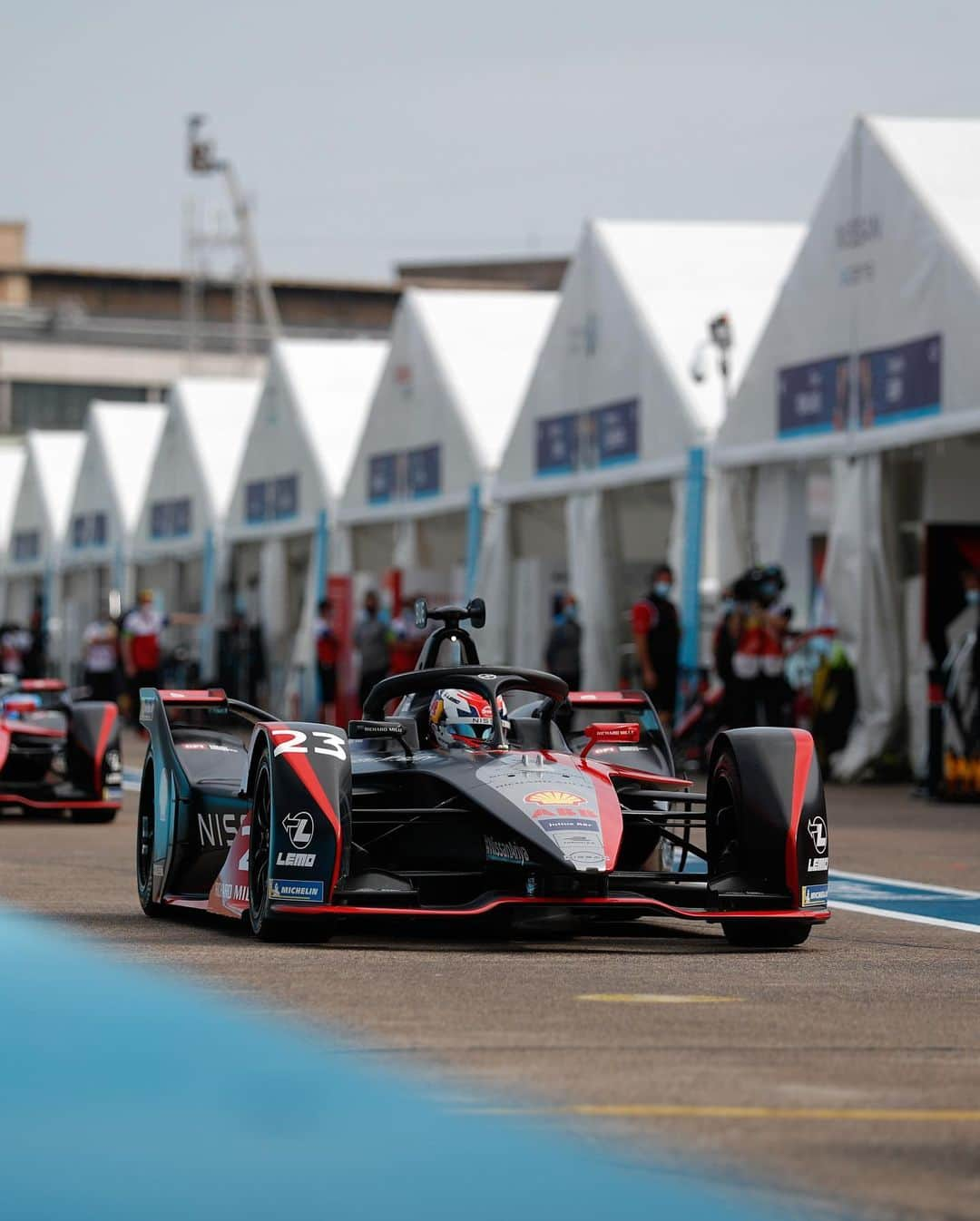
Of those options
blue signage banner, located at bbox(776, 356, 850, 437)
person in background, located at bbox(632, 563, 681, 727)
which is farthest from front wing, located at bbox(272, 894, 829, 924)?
person in background, located at bbox(632, 563, 681, 727)

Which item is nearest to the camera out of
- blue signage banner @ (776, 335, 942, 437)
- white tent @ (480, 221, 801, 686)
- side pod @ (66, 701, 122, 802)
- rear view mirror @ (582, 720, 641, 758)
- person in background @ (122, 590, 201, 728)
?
rear view mirror @ (582, 720, 641, 758)

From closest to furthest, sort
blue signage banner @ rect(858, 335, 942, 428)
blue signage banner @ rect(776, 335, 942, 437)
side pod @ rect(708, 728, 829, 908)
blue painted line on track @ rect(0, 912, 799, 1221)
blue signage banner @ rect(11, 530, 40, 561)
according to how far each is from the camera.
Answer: blue painted line on track @ rect(0, 912, 799, 1221) < side pod @ rect(708, 728, 829, 908) < blue signage banner @ rect(858, 335, 942, 428) < blue signage banner @ rect(776, 335, 942, 437) < blue signage banner @ rect(11, 530, 40, 561)

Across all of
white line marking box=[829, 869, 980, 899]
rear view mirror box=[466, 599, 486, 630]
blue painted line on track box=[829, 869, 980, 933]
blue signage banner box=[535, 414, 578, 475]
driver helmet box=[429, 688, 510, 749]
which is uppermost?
blue signage banner box=[535, 414, 578, 475]

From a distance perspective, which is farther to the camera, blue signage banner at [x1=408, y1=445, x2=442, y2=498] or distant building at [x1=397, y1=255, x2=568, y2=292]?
distant building at [x1=397, y1=255, x2=568, y2=292]

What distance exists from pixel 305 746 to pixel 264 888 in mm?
540

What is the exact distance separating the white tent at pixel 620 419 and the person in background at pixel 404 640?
101 cm

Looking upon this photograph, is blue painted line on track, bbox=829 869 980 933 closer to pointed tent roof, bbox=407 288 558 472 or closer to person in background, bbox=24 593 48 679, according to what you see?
pointed tent roof, bbox=407 288 558 472

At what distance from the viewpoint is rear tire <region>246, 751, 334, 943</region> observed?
29.9 ft

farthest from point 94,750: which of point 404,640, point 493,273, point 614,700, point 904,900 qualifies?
point 493,273

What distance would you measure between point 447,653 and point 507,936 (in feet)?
72.1

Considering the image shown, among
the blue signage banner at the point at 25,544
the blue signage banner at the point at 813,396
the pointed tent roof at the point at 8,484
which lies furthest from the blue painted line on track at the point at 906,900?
the pointed tent roof at the point at 8,484

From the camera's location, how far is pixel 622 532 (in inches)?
1198

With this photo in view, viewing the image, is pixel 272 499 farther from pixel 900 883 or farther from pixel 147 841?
pixel 147 841

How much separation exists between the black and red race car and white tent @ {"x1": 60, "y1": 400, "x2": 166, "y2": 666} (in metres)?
37.0
